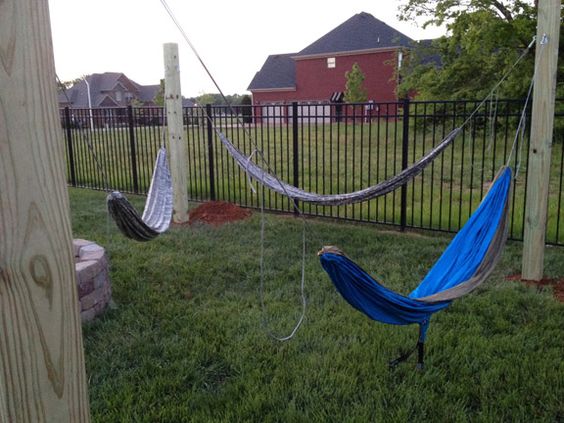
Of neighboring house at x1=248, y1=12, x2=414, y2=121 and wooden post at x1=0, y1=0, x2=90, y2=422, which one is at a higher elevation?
neighboring house at x1=248, y1=12, x2=414, y2=121

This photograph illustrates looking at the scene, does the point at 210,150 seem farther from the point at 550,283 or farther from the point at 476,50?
the point at 476,50

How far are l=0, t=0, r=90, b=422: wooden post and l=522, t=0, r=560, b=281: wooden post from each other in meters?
3.78

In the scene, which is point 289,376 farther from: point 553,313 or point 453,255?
point 553,313

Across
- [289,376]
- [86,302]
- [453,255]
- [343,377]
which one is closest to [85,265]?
[86,302]

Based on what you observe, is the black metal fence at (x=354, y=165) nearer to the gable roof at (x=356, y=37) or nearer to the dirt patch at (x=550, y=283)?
the dirt patch at (x=550, y=283)

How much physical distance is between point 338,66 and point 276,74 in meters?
6.17

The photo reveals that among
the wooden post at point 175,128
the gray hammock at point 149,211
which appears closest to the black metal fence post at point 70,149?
the wooden post at point 175,128

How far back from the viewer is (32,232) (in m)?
0.86

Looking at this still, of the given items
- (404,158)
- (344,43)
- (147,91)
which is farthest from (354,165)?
(147,91)

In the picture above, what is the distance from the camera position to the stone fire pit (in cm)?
330

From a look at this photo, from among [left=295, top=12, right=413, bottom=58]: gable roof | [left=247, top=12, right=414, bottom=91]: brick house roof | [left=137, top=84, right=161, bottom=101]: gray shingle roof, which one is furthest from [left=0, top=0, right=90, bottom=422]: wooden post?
[left=137, top=84, right=161, bottom=101]: gray shingle roof

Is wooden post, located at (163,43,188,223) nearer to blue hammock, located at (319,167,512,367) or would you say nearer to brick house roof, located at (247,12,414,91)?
blue hammock, located at (319,167,512,367)

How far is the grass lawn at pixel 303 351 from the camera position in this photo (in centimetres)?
244

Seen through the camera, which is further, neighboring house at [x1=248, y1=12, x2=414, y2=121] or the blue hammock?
neighboring house at [x1=248, y1=12, x2=414, y2=121]
